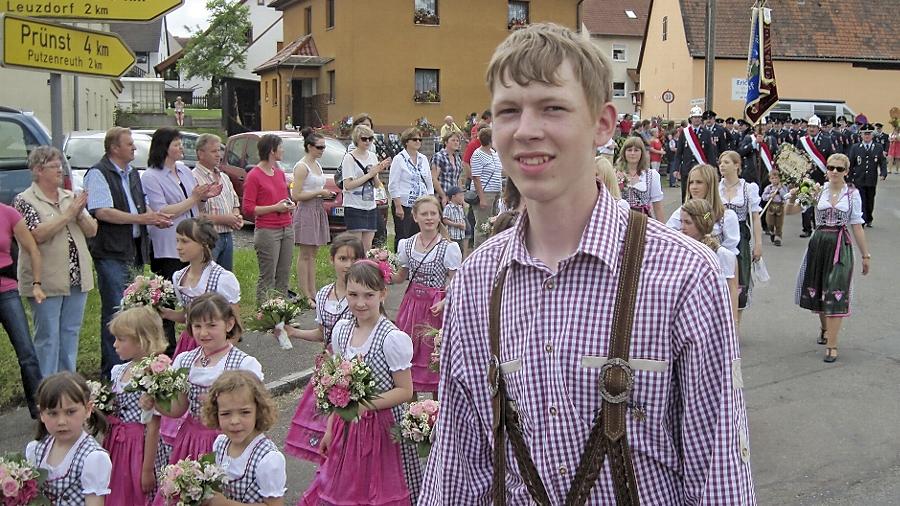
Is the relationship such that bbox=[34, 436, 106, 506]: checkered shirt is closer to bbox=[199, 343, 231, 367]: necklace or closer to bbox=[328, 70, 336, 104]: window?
bbox=[199, 343, 231, 367]: necklace

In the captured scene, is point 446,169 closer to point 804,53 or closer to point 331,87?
point 331,87

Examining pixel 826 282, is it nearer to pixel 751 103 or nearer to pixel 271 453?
pixel 271 453

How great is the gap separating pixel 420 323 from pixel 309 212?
13.1 ft

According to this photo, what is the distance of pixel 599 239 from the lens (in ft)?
6.97

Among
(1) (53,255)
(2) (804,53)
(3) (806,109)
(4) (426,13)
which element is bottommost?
(1) (53,255)

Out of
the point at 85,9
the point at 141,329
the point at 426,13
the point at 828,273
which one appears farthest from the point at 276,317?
the point at 426,13

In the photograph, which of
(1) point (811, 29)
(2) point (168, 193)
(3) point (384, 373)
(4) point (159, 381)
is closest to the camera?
(4) point (159, 381)

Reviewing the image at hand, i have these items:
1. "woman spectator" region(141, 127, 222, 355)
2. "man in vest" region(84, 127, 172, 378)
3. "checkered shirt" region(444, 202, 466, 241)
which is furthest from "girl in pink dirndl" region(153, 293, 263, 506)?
"checkered shirt" region(444, 202, 466, 241)

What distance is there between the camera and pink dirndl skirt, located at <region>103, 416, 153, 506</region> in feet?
17.4

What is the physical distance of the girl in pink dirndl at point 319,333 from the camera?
6.10 metres

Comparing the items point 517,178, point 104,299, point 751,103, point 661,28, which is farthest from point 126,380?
point 661,28

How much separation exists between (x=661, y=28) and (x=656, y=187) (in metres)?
38.9

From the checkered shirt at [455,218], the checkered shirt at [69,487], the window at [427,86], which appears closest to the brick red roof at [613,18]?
the window at [427,86]

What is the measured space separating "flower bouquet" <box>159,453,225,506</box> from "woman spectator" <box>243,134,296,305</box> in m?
6.25
